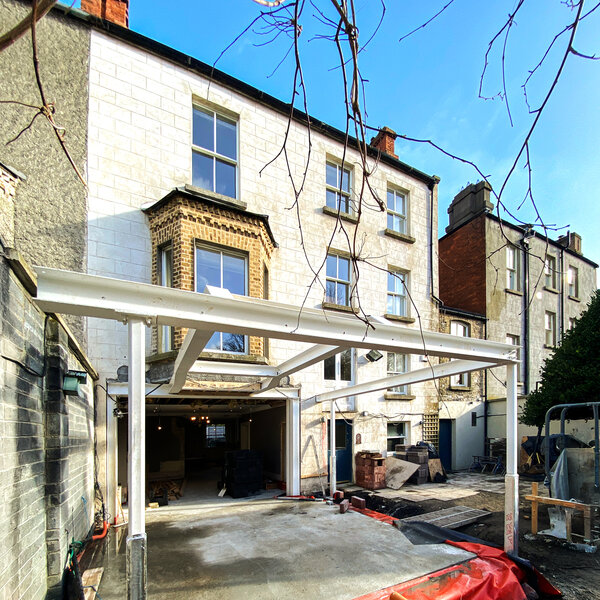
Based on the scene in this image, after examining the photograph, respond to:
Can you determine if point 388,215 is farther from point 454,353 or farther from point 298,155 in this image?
point 454,353

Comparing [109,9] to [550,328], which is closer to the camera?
[109,9]

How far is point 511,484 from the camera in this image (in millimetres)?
5379

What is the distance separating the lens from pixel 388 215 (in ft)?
43.2

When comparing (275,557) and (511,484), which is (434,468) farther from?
(275,557)

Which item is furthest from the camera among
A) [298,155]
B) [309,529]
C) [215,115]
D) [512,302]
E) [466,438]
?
[512,302]

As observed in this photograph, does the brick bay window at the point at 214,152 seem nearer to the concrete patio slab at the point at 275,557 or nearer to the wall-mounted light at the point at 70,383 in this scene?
the wall-mounted light at the point at 70,383

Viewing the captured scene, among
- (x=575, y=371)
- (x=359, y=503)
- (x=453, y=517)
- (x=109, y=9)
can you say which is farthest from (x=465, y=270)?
(x=109, y=9)

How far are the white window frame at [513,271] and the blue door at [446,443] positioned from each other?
6.54 meters

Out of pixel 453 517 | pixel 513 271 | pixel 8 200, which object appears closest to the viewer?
pixel 8 200

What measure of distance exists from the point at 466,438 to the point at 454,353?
36.2 ft

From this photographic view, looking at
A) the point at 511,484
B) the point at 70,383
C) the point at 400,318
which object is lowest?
the point at 511,484

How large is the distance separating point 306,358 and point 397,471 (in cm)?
748

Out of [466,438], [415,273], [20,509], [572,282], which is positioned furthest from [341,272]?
[572,282]

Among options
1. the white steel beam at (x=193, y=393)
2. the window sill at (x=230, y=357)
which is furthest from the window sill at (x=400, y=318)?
the window sill at (x=230, y=357)
